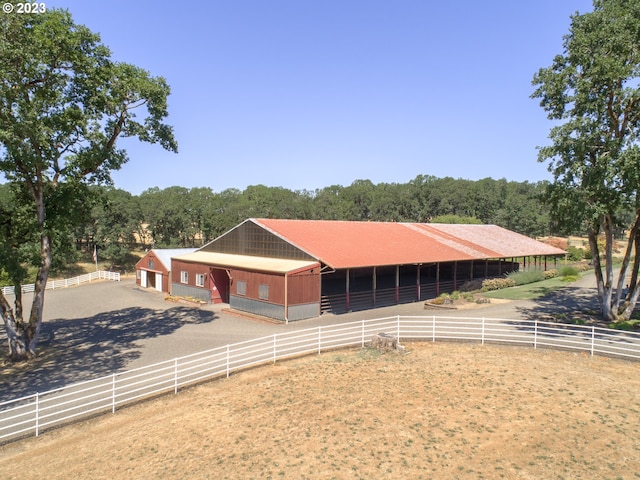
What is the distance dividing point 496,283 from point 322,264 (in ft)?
59.6

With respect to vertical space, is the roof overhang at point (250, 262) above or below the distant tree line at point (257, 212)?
below

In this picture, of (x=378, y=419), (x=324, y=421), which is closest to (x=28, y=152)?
(x=324, y=421)

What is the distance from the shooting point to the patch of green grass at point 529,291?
33.5 m

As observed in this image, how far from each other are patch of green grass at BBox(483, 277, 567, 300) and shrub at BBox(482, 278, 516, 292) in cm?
49

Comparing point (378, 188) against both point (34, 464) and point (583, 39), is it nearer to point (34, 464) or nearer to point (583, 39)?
point (583, 39)

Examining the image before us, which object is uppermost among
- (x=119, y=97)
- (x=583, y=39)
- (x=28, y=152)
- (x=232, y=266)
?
(x=583, y=39)

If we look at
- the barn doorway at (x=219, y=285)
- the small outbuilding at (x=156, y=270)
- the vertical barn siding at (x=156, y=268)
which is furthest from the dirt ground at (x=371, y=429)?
the small outbuilding at (x=156, y=270)

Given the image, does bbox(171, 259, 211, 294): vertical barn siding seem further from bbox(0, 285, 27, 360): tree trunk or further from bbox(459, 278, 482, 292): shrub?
bbox(459, 278, 482, 292): shrub

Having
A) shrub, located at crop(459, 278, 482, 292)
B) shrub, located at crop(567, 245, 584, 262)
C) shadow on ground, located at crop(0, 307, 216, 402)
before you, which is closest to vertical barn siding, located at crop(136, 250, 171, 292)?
shadow on ground, located at crop(0, 307, 216, 402)

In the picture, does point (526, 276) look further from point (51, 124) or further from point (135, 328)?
point (51, 124)

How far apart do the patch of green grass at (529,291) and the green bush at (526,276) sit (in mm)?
571

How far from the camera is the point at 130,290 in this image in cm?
4241

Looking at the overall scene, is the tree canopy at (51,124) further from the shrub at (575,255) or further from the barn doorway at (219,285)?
the shrub at (575,255)

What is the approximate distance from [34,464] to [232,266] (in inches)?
822
